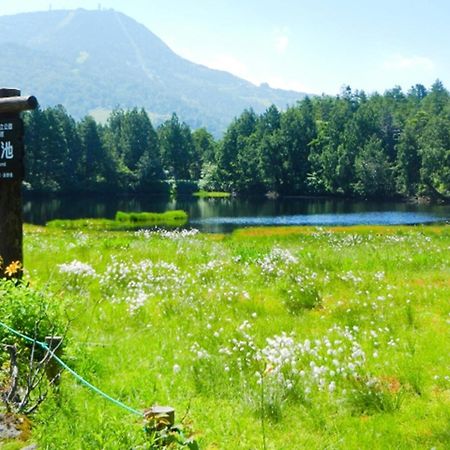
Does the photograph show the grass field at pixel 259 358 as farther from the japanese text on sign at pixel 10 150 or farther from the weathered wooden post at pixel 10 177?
the japanese text on sign at pixel 10 150

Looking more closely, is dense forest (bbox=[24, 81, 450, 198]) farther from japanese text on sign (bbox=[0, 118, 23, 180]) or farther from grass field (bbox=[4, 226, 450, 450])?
japanese text on sign (bbox=[0, 118, 23, 180])

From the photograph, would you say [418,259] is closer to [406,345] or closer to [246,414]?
[406,345]

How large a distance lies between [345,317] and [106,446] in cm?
664

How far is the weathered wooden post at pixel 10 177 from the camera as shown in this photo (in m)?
10.0

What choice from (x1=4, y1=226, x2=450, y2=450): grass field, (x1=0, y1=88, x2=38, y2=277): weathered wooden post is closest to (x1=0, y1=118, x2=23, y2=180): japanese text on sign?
(x1=0, y1=88, x2=38, y2=277): weathered wooden post

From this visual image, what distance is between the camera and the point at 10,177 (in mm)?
10000

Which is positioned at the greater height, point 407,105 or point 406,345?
point 407,105

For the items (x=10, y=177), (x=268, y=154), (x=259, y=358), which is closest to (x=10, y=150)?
(x=10, y=177)

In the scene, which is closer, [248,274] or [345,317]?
[345,317]

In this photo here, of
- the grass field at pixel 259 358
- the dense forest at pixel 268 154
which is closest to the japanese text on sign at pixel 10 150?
the grass field at pixel 259 358

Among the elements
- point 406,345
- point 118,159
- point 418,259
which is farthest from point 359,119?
point 406,345

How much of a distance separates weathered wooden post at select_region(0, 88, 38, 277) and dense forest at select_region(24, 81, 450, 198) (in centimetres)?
10709

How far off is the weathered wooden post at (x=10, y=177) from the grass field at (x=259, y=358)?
1353 millimetres

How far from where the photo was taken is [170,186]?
457 ft
